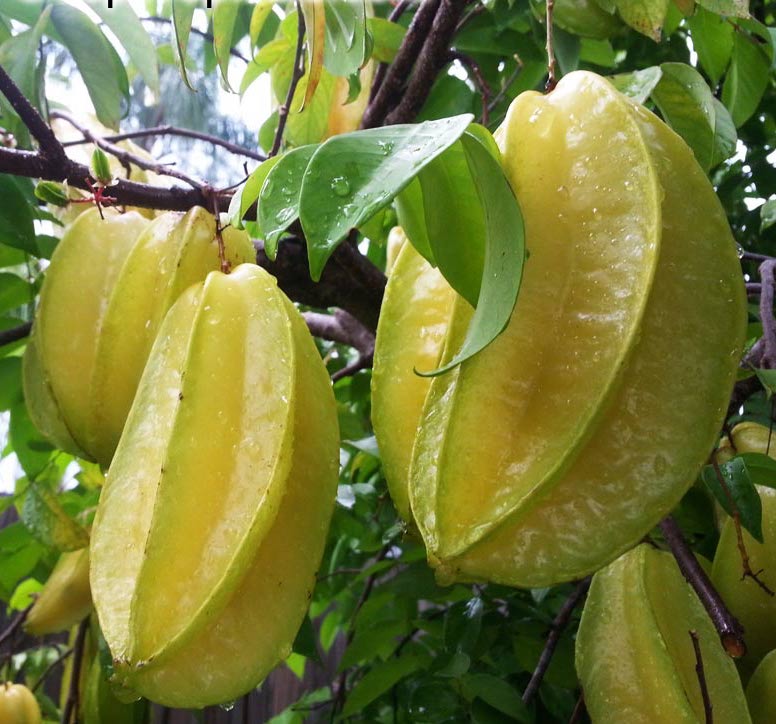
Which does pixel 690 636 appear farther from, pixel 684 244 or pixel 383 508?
pixel 383 508

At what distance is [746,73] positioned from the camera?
101cm

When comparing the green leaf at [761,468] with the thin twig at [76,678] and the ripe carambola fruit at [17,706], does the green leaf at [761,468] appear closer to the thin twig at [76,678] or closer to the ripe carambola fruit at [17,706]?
the thin twig at [76,678]

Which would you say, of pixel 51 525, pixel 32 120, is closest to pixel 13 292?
pixel 51 525

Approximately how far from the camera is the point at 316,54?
1.94ft

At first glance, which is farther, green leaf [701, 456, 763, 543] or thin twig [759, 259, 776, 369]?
thin twig [759, 259, 776, 369]

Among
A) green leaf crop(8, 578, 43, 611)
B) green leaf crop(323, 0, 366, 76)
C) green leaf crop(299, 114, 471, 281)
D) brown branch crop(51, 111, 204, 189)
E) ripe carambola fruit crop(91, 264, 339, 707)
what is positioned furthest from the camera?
green leaf crop(8, 578, 43, 611)

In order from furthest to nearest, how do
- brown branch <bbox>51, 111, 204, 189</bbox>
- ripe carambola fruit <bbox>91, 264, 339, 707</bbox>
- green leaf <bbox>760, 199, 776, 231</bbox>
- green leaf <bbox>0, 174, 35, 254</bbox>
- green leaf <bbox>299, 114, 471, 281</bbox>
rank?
green leaf <bbox>760, 199, 776, 231</bbox>, green leaf <bbox>0, 174, 35, 254</bbox>, brown branch <bbox>51, 111, 204, 189</bbox>, ripe carambola fruit <bbox>91, 264, 339, 707</bbox>, green leaf <bbox>299, 114, 471, 281</bbox>

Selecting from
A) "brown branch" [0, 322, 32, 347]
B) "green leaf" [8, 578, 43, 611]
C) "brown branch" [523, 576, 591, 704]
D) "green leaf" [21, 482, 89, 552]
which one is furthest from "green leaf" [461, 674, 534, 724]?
"green leaf" [8, 578, 43, 611]

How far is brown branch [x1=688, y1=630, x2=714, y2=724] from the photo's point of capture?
63cm

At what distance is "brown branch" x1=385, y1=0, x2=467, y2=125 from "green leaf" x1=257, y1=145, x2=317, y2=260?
1.85 ft

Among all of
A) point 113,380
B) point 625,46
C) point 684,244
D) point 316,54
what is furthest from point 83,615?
point 625,46

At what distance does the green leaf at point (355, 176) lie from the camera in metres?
0.36

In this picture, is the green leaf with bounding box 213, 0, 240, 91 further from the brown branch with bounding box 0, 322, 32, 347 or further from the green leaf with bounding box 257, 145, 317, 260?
the brown branch with bounding box 0, 322, 32, 347

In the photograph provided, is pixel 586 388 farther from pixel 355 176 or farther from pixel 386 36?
pixel 386 36
